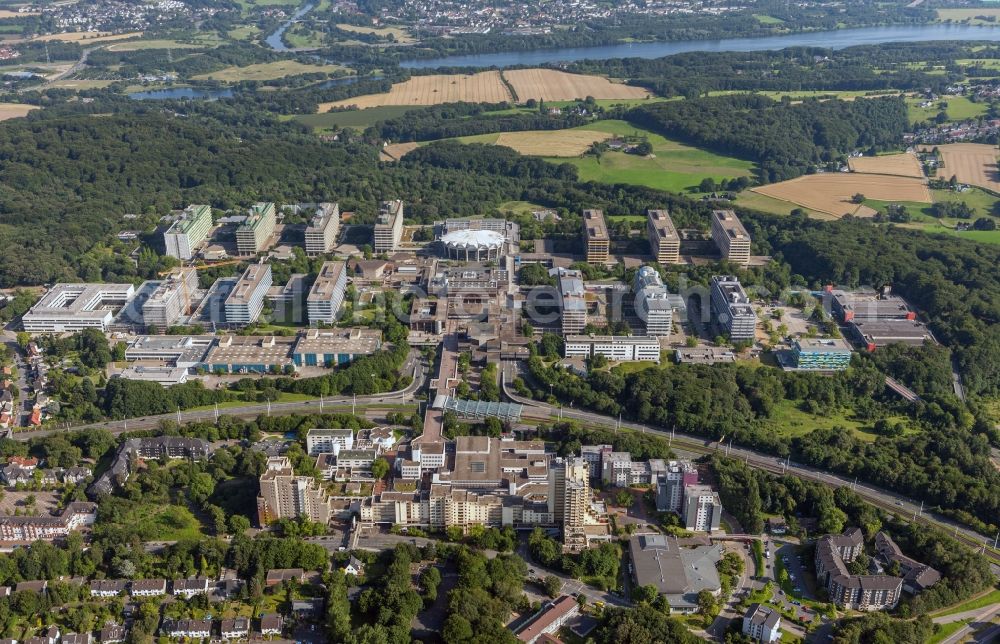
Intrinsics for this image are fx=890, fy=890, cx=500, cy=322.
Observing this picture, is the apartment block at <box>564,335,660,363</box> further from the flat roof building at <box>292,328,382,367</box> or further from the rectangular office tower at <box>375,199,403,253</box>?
the rectangular office tower at <box>375,199,403,253</box>

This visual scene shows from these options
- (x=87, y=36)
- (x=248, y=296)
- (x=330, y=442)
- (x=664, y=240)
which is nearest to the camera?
(x=330, y=442)

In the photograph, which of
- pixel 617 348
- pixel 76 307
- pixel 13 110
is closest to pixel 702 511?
pixel 617 348

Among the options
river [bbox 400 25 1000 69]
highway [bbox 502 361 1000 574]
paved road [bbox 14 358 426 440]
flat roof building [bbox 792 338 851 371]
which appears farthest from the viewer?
river [bbox 400 25 1000 69]

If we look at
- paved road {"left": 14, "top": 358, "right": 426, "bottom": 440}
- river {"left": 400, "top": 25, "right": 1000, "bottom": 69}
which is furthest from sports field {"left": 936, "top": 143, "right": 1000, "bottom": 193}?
paved road {"left": 14, "top": 358, "right": 426, "bottom": 440}

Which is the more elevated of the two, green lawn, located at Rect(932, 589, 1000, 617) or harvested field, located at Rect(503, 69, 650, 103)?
harvested field, located at Rect(503, 69, 650, 103)

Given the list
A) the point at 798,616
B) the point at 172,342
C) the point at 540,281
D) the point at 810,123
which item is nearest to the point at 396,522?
the point at 798,616

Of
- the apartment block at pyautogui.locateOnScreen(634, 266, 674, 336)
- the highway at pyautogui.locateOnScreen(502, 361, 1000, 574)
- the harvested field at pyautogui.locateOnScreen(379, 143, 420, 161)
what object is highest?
the harvested field at pyautogui.locateOnScreen(379, 143, 420, 161)

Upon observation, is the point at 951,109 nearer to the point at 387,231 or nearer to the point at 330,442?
the point at 387,231
